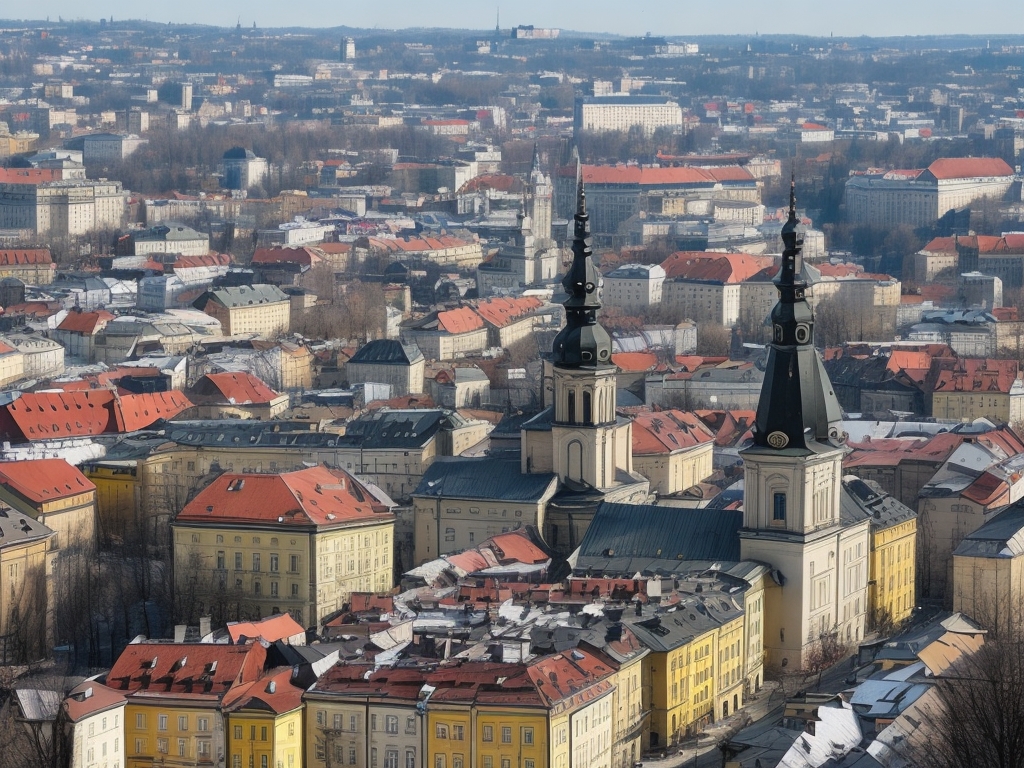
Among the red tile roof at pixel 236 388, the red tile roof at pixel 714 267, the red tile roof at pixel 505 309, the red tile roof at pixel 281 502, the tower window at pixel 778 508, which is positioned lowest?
the red tile roof at pixel 505 309

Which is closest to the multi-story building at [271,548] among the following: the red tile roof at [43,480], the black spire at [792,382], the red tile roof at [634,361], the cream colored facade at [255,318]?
the red tile roof at [43,480]

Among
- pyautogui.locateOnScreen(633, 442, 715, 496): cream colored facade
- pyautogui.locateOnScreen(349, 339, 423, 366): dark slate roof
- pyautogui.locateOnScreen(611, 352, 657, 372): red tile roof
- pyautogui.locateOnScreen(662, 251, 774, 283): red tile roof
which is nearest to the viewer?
pyautogui.locateOnScreen(633, 442, 715, 496): cream colored facade

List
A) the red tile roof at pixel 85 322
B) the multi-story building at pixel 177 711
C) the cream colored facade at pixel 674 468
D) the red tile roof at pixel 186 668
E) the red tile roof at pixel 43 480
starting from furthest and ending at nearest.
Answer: the red tile roof at pixel 85 322
the cream colored facade at pixel 674 468
the red tile roof at pixel 43 480
the red tile roof at pixel 186 668
the multi-story building at pixel 177 711

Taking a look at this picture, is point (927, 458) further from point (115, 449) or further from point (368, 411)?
point (115, 449)

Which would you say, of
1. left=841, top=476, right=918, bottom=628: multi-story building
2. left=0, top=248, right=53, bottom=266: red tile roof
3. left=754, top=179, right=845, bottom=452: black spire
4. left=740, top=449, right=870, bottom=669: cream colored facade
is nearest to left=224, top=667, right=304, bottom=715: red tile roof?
left=740, top=449, right=870, bottom=669: cream colored facade

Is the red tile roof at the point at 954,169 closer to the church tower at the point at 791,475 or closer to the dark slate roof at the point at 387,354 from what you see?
the dark slate roof at the point at 387,354

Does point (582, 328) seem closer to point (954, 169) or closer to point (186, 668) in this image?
point (186, 668)

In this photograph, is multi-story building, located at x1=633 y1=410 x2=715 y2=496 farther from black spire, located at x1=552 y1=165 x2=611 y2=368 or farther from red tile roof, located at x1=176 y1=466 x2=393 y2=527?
red tile roof, located at x1=176 y1=466 x2=393 y2=527
